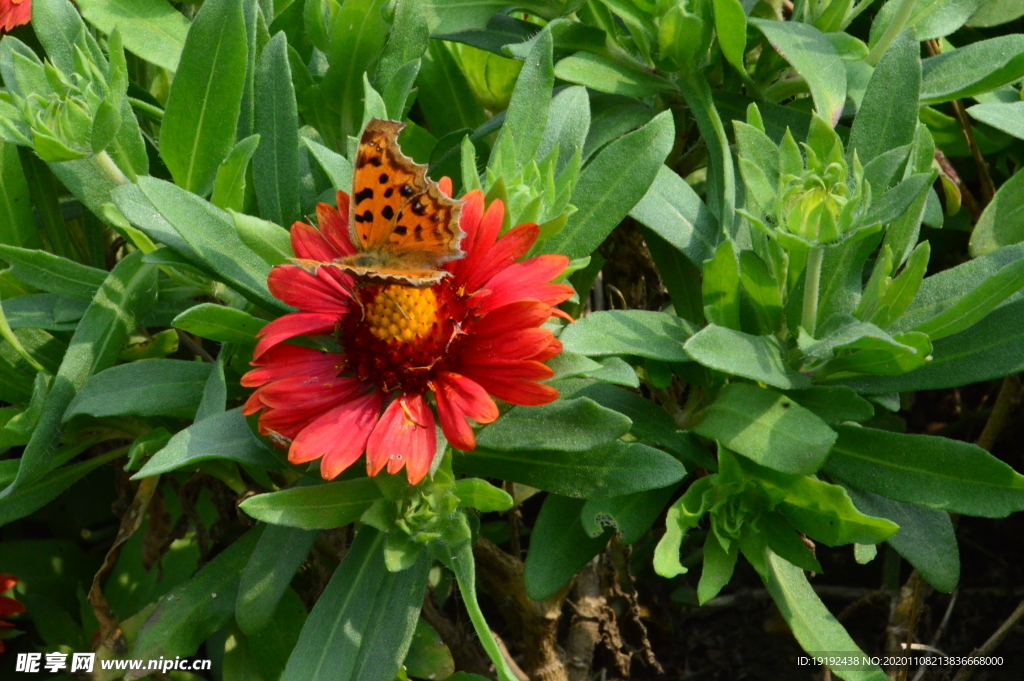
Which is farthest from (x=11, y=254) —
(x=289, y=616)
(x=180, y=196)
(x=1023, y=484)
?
(x=1023, y=484)

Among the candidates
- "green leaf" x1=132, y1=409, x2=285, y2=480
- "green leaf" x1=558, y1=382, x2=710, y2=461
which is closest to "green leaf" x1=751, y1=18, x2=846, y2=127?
"green leaf" x1=558, y1=382, x2=710, y2=461

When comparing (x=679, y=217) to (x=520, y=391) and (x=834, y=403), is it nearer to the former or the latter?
(x=834, y=403)

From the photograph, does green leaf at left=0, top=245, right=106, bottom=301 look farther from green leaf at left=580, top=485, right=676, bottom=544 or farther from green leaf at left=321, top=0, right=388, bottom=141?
green leaf at left=580, top=485, right=676, bottom=544

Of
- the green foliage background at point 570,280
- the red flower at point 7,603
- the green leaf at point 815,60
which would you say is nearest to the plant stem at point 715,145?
the green foliage background at point 570,280

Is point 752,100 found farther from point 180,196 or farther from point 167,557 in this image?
point 167,557

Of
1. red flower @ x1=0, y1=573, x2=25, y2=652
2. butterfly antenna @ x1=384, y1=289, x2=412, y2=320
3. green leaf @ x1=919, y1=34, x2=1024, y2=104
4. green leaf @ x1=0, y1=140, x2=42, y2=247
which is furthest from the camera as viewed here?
red flower @ x1=0, y1=573, x2=25, y2=652

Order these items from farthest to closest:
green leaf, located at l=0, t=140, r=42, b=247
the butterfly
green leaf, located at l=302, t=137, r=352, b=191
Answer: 1. green leaf, located at l=0, t=140, r=42, b=247
2. green leaf, located at l=302, t=137, r=352, b=191
3. the butterfly
